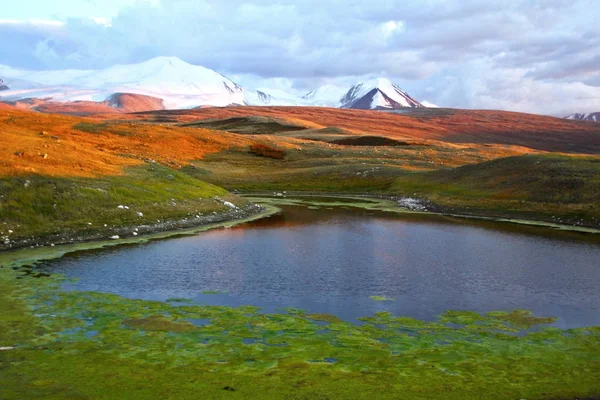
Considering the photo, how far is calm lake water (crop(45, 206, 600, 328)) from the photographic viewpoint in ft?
94.5

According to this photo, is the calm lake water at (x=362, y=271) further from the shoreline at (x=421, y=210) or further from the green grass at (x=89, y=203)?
the green grass at (x=89, y=203)

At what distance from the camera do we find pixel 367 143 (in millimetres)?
182750

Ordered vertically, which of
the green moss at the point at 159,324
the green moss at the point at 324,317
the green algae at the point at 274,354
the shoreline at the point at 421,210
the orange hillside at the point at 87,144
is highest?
the orange hillside at the point at 87,144

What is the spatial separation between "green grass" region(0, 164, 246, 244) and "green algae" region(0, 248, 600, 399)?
19.5 metres

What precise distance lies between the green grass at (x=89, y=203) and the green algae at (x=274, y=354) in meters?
19.5

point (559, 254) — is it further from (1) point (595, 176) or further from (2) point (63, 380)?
(2) point (63, 380)

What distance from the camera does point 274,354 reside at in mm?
20453

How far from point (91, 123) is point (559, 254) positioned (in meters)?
128

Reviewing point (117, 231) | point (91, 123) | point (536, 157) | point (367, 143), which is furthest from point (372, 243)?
point (367, 143)

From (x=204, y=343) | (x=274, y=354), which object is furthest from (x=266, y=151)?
(x=274, y=354)

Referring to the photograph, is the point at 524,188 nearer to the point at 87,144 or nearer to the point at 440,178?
the point at 440,178

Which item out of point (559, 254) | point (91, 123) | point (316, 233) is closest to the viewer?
point (559, 254)

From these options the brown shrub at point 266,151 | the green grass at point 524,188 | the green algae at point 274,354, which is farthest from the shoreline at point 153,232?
the brown shrub at point 266,151

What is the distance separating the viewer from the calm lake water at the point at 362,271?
94.5ft
